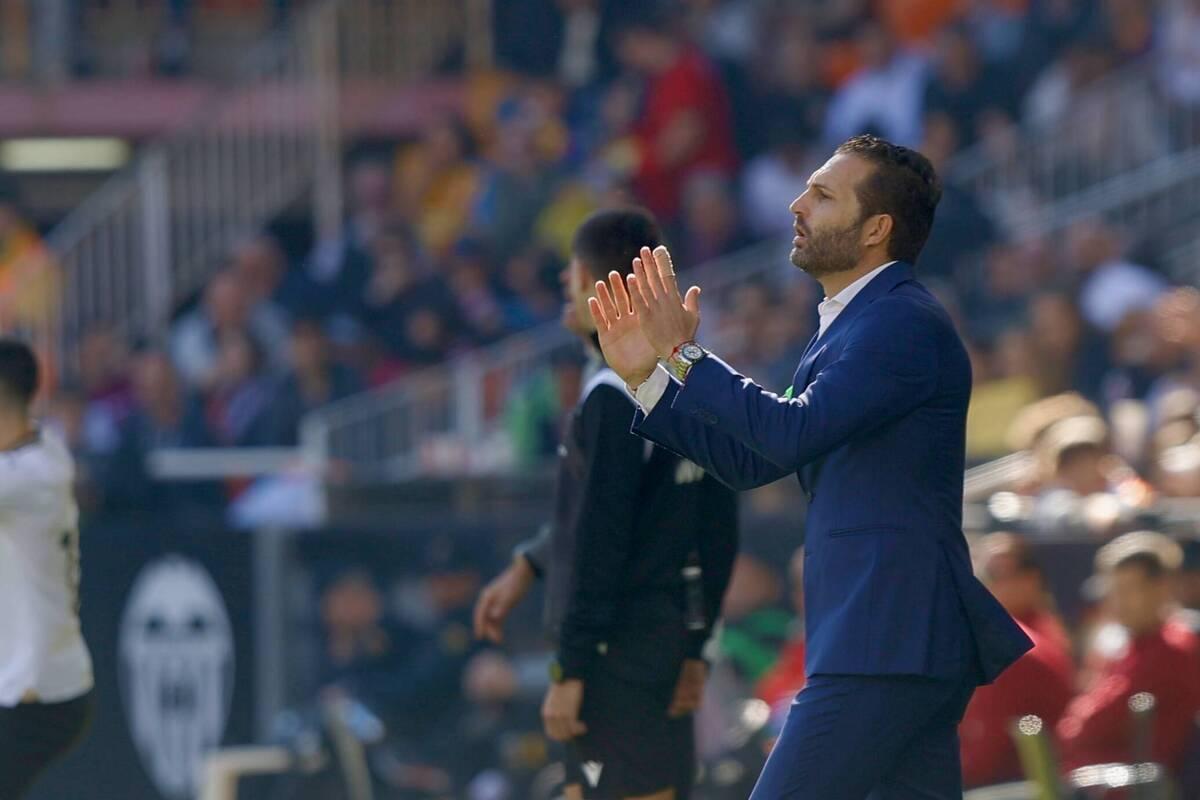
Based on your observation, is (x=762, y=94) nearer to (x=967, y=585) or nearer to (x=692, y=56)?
(x=692, y=56)

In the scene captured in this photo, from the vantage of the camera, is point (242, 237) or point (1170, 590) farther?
point (242, 237)

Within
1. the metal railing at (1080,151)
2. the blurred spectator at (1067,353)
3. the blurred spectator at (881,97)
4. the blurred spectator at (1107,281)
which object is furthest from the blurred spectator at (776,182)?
the blurred spectator at (1067,353)

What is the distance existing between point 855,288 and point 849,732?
940mm

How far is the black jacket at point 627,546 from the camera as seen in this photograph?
18.1 feet

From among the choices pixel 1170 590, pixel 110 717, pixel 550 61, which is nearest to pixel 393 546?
pixel 110 717

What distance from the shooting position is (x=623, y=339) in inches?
176

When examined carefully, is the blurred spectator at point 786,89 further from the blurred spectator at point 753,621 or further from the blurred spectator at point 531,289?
the blurred spectator at point 753,621

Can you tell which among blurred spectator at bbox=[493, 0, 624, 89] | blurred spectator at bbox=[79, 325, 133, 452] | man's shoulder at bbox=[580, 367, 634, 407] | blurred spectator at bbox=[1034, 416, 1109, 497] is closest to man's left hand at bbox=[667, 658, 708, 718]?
man's shoulder at bbox=[580, 367, 634, 407]

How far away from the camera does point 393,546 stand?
33.8 ft

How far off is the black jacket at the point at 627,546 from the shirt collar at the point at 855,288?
0.94 m

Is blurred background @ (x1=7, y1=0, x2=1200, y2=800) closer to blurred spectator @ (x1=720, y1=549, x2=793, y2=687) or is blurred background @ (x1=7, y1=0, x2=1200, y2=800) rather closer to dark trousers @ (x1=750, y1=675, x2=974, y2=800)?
blurred spectator @ (x1=720, y1=549, x2=793, y2=687)

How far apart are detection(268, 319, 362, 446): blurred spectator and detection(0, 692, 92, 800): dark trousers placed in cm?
718

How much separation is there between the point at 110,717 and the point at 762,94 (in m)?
6.35

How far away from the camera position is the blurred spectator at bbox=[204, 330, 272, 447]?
535 inches
